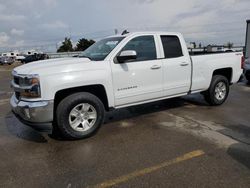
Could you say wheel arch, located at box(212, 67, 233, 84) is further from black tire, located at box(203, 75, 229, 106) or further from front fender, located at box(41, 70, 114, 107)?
front fender, located at box(41, 70, 114, 107)

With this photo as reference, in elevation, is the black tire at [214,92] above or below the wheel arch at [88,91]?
below

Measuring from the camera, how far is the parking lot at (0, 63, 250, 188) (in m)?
3.21

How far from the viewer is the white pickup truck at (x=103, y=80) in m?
4.14

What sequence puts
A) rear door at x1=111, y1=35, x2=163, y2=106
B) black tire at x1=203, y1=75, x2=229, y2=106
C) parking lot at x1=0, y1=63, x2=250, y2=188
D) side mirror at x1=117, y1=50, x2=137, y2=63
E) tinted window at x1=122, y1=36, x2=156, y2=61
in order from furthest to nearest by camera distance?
black tire at x1=203, y1=75, x2=229, y2=106 < tinted window at x1=122, y1=36, x2=156, y2=61 < rear door at x1=111, y1=35, x2=163, y2=106 < side mirror at x1=117, y1=50, x2=137, y2=63 < parking lot at x1=0, y1=63, x2=250, y2=188

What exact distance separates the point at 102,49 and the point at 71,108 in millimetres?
1516

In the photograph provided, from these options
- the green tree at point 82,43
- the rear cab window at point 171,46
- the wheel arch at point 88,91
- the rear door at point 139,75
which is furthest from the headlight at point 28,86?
the green tree at point 82,43

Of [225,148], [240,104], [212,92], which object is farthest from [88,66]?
[240,104]

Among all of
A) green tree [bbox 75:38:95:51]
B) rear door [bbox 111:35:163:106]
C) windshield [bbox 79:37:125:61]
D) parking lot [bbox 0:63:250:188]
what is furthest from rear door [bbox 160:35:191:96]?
green tree [bbox 75:38:95:51]

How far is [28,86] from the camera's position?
4.12m

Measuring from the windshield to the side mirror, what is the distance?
11.4 inches

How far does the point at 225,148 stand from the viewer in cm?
405

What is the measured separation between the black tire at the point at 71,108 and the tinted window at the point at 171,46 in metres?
2.04

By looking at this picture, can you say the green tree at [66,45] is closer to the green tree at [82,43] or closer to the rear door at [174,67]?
the green tree at [82,43]

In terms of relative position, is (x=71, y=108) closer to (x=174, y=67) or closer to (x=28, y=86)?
(x=28, y=86)
